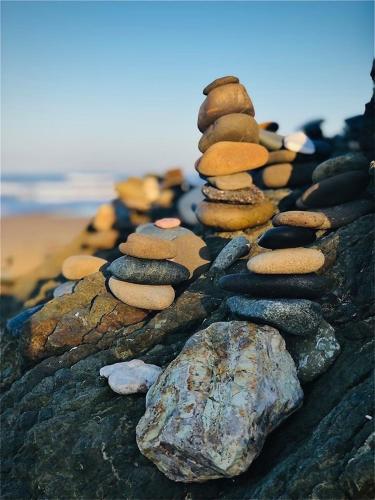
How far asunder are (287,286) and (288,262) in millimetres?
264

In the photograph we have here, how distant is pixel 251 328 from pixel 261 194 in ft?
12.4

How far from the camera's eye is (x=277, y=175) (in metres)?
8.52

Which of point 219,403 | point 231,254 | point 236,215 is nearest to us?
point 219,403

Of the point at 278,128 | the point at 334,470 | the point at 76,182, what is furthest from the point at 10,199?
the point at 334,470

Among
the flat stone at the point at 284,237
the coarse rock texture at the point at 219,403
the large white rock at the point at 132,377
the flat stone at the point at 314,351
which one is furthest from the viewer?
the flat stone at the point at 284,237

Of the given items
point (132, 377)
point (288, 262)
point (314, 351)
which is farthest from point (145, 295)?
point (314, 351)

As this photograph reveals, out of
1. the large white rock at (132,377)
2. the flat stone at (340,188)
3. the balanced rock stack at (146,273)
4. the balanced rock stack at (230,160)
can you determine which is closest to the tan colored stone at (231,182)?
the balanced rock stack at (230,160)

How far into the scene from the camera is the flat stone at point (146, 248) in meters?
6.21

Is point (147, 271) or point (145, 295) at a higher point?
point (147, 271)

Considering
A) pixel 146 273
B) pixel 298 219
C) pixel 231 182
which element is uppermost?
pixel 231 182

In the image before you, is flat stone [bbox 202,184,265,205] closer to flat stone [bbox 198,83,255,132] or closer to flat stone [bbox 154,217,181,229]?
flat stone [bbox 154,217,181,229]

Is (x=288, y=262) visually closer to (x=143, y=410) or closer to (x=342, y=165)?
(x=143, y=410)

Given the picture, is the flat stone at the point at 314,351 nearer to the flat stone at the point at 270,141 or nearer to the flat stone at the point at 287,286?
the flat stone at the point at 287,286

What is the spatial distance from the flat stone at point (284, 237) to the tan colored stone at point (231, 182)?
2194mm
